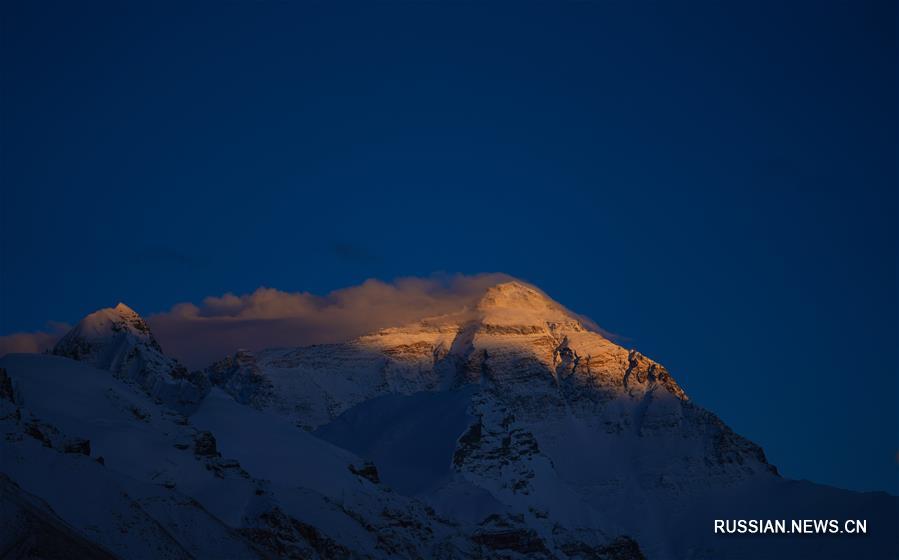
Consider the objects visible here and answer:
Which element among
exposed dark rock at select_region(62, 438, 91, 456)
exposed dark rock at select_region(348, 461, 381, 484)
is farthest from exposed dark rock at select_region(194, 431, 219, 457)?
exposed dark rock at select_region(62, 438, 91, 456)

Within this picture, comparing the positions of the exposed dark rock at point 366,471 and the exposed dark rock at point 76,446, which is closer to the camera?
the exposed dark rock at point 76,446

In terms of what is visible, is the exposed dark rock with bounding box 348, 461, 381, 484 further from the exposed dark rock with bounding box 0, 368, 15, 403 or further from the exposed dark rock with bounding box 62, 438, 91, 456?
the exposed dark rock with bounding box 62, 438, 91, 456

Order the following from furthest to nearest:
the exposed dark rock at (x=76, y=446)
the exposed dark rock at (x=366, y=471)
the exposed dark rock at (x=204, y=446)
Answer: the exposed dark rock at (x=366, y=471)
the exposed dark rock at (x=204, y=446)
the exposed dark rock at (x=76, y=446)

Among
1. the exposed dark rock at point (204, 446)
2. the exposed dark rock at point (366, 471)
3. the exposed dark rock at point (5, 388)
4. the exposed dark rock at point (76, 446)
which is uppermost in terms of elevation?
the exposed dark rock at point (366, 471)

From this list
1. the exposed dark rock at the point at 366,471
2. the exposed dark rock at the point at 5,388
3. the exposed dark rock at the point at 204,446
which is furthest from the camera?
the exposed dark rock at the point at 366,471

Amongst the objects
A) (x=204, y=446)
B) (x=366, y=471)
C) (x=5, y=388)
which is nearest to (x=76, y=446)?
(x=5, y=388)

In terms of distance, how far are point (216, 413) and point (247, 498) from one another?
5272 centimetres

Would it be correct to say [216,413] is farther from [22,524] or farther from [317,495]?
[22,524]

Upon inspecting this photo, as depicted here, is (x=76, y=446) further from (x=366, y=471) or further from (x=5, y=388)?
(x=366, y=471)

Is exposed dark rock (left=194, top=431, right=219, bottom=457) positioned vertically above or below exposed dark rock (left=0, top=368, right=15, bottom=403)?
above

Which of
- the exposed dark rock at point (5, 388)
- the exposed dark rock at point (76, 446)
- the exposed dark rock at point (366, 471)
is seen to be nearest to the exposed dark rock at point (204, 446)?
the exposed dark rock at point (366, 471)

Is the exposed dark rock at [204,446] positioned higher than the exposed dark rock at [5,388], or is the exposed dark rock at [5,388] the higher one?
the exposed dark rock at [204,446]

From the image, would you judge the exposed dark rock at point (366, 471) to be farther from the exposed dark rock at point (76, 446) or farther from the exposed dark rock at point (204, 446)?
the exposed dark rock at point (76, 446)

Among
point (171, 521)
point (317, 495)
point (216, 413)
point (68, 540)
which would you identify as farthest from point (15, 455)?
point (216, 413)
